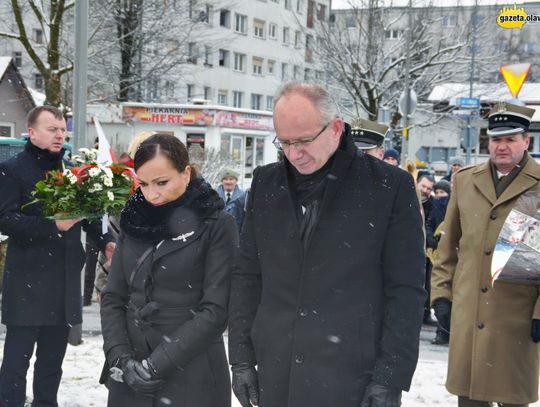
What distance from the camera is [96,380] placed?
20.3 ft

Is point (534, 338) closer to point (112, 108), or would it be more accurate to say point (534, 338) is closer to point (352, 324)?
point (352, 324)

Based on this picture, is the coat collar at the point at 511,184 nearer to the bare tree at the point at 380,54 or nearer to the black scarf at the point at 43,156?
the black scarf at the point at 43,156

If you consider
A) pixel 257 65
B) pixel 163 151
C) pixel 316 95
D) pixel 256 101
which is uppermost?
pixel 257 65

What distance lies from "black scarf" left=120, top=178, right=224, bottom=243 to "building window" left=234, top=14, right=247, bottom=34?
5069cm

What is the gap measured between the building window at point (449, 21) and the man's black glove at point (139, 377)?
91.0ft

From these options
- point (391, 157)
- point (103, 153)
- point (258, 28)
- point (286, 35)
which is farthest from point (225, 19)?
point (103, 153)

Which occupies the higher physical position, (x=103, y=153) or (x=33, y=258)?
(x=103, y=153)

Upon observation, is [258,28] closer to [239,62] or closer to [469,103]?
[239,62]

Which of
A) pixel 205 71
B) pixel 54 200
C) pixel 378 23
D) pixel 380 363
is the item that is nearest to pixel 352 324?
pixel 380 363

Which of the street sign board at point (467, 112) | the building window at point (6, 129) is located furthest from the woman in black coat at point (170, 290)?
the building window at point (6, 129)

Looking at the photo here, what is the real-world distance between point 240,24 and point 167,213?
169 ft

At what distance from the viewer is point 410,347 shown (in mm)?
2965

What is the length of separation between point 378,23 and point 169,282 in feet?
83.7

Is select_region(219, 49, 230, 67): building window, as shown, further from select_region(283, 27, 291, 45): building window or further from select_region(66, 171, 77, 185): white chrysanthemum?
select_region(66, 171, 77, 185): white chrysanthemum
